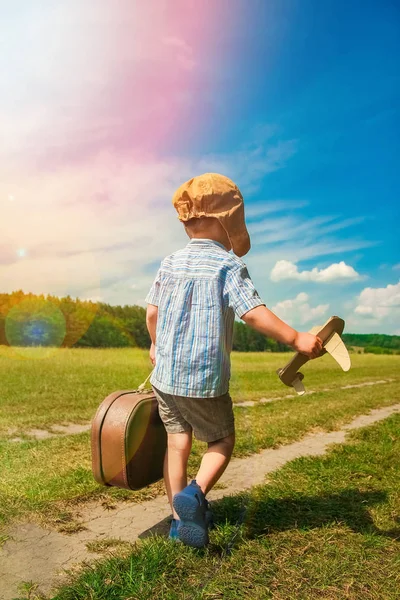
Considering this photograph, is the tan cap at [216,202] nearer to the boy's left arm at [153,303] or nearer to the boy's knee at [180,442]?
the boy's left arm at [153,303]

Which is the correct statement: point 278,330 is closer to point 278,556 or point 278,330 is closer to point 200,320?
point 200,320

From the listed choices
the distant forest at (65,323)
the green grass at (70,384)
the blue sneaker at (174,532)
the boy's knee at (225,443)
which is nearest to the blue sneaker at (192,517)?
the blue sneaker at (174,532)

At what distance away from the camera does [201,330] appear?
8.75 ft

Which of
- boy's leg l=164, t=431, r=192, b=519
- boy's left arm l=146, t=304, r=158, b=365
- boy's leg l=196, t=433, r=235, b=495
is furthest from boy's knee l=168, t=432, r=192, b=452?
boy's left arm l=146, t=304, r=158, b=365

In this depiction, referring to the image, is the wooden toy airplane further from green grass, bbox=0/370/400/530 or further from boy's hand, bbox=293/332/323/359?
green grass, bbox=0/370/400/530

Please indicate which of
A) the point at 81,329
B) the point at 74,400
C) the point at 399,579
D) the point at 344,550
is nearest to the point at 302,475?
the point at 344,550

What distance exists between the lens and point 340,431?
22.3 feet

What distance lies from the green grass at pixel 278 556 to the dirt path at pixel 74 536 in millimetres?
163

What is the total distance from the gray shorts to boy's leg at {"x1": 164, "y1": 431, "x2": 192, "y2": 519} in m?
0.04

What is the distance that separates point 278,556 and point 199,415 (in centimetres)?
79

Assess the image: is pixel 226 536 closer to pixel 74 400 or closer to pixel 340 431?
pixel 340 431

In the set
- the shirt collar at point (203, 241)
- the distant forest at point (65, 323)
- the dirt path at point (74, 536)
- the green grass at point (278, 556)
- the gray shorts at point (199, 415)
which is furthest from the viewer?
the distant forest at point (65, 323)

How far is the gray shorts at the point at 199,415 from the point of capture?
2742mm

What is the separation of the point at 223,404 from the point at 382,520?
1383 mm
